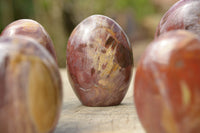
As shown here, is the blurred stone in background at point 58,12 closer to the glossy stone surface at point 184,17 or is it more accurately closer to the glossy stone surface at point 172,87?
the glossy stone surface at point 184,17

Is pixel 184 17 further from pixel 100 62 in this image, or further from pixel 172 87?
pixel 172 87

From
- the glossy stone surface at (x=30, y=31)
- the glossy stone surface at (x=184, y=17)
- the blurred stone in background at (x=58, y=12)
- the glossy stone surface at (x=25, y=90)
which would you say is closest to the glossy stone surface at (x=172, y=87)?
the glossy stone surface at (x=25, y=90)

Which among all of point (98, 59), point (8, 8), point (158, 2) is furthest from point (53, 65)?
point (158, 2)

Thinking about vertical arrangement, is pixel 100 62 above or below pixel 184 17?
below

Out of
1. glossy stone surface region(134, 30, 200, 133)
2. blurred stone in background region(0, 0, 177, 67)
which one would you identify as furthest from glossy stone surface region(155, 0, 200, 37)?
blurred stone in background region(0, 0, 177, 67)

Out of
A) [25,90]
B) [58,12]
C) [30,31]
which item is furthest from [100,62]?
[58,12]

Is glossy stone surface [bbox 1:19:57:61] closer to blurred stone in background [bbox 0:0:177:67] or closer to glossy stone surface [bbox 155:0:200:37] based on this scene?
glossy stone surface [bbox 155:0:200:37]
